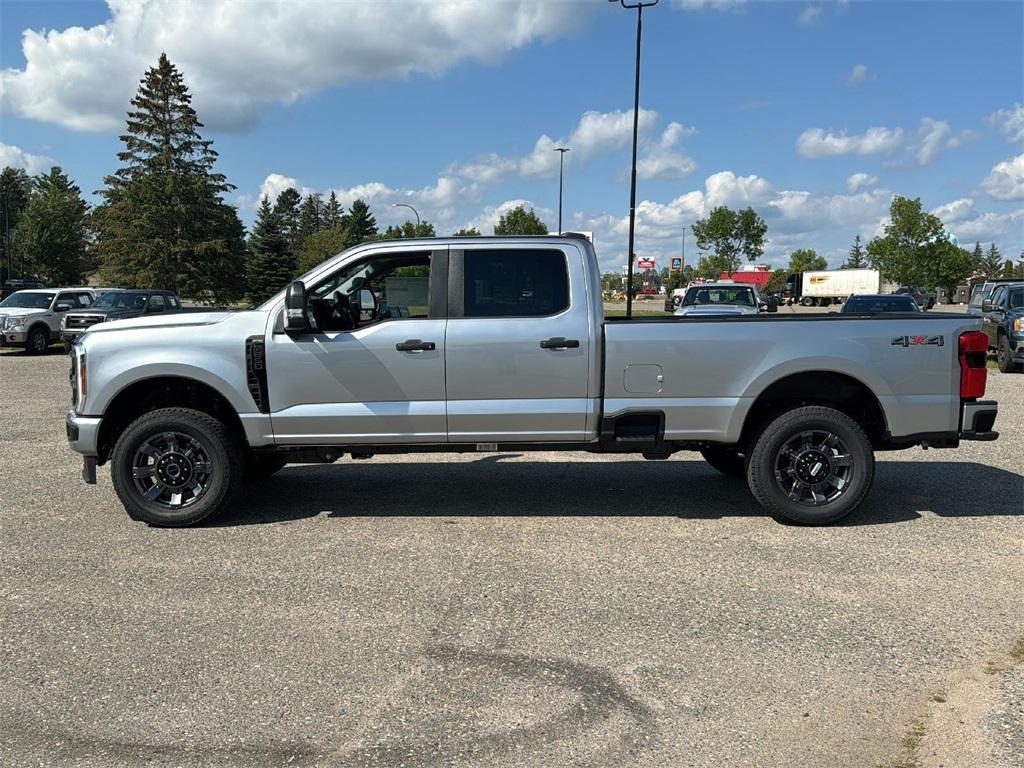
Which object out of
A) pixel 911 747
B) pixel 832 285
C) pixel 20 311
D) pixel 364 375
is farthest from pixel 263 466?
pixel 832 285

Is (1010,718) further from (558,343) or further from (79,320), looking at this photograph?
(79,320)

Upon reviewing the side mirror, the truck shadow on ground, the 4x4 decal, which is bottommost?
the truck shadow on ground

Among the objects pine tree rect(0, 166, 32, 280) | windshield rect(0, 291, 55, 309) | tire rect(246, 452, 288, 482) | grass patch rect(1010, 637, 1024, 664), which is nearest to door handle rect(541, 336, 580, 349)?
tire rect(246, 452, 288, 482)

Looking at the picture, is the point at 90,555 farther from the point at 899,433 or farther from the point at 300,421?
the point at 899,433

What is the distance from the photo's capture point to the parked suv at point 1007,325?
1596cm

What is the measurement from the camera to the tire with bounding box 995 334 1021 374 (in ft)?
53.0

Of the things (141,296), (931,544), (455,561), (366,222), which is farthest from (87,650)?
(366,222)

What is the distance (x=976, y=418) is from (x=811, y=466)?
1.21 m

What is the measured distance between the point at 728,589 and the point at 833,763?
5.60 feet

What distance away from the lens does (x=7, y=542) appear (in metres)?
5.55

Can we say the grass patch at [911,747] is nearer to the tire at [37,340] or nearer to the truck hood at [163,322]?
the truck hood at [163,322]

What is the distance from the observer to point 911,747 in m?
3.04

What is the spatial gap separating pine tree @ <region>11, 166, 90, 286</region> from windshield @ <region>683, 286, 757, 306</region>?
200ft

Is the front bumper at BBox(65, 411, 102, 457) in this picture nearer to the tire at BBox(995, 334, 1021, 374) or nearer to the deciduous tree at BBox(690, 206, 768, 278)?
the tire at BBox(995, 334, 1021, 374)
